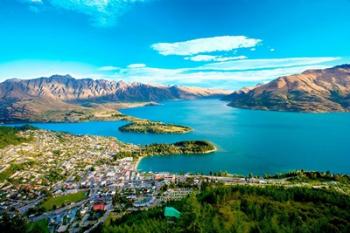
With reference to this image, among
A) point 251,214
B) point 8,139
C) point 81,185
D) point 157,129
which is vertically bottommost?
point 81,185

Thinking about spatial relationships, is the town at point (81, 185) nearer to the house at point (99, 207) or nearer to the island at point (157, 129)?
the house at point (99, 207)

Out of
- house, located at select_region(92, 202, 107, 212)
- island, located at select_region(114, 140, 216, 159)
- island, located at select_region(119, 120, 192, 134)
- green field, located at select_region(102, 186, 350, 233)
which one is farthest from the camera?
island, located at select_region(119, 120, 192, 134)

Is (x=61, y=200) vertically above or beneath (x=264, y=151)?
beneath

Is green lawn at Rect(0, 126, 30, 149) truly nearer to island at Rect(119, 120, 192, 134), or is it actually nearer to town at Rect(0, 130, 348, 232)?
town at Rect(0, 130, 348, 232)

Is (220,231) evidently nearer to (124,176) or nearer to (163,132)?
(124,176)

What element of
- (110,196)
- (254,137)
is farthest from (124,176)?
(254,137)

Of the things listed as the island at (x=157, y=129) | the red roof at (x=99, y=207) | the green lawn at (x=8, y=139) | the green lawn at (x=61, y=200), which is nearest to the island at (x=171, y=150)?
the green lawn at (x=61, y=200)

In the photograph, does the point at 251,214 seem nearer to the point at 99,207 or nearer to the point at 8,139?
the point at 99,207

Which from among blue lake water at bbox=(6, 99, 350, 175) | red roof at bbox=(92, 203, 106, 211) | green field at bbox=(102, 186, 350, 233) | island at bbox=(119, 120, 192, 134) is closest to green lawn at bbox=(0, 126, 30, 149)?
blue lake water at bbox=(6, 99, 350, 175)

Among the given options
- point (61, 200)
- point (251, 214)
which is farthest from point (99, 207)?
point (251, 214)
